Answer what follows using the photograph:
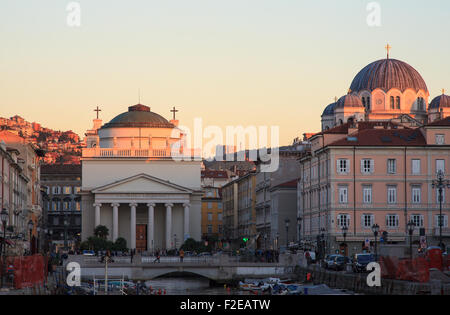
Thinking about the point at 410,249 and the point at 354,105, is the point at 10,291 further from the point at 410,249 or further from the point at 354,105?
the point at 354,105

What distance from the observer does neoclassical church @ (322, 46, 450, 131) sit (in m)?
140

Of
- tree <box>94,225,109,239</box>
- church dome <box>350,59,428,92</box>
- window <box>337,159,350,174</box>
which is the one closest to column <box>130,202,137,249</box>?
tree <box>94,225,109,239</box>

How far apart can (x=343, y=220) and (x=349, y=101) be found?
165 feet

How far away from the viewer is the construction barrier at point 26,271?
175ft

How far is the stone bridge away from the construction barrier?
2071 cm

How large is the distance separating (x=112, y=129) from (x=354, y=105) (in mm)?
31261

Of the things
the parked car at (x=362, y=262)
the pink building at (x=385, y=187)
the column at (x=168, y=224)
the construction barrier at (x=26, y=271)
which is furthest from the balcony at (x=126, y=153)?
the construction barrier at (x=26, y=271)

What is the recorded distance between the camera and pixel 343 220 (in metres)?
92.6

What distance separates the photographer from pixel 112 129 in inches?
5305

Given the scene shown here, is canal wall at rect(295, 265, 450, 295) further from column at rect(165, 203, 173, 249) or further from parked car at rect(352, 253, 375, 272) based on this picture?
column at rect(165, 203, 173, 249)

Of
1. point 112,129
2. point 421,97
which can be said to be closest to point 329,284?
point 112,129

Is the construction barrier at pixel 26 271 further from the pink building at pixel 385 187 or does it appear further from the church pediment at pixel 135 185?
the church pediment at pixel 135 185

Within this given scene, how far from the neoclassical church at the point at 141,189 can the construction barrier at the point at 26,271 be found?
60103 millimetres

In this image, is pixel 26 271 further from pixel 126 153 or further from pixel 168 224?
pixel 126 153
